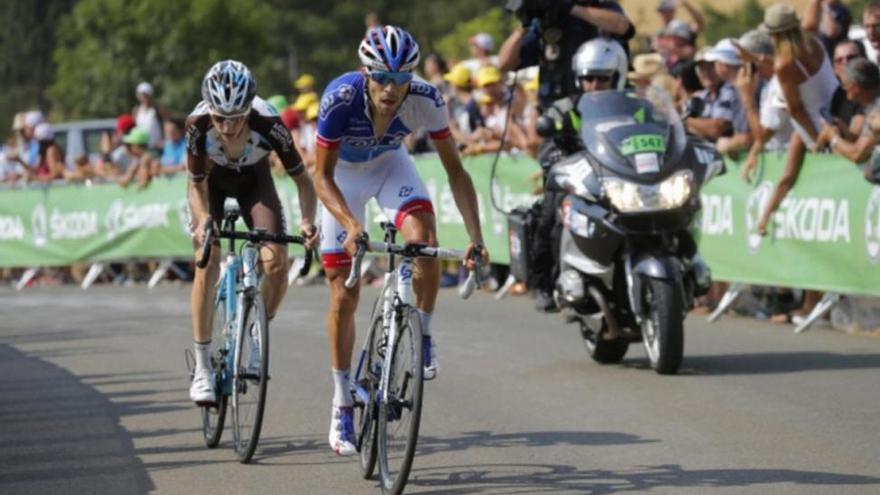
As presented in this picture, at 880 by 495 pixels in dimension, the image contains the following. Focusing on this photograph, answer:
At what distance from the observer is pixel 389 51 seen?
8703 mm

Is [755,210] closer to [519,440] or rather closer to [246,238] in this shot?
[519,440]

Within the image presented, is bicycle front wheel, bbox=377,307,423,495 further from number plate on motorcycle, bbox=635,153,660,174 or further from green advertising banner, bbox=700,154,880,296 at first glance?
green advertising banner, bbox=700,154,880,296

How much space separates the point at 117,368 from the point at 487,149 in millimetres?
6687

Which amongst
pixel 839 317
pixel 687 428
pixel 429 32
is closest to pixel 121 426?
pixel 687 428

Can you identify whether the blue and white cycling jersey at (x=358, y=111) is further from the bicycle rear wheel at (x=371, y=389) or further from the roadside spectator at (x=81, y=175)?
the roadside spectator at (x=81, y=175)

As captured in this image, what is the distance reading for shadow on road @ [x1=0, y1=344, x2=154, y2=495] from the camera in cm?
914

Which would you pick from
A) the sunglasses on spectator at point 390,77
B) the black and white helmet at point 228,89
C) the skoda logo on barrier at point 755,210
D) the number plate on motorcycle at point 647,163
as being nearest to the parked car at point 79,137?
the skoda logo on barrier at point 755,210

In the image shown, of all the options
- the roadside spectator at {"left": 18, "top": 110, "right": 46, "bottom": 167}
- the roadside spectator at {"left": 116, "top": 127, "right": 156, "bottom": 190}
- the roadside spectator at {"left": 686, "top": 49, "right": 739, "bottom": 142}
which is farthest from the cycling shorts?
the roadside spectator at {"left": 18, "top": 110, "right": 46, "bottom": 167}

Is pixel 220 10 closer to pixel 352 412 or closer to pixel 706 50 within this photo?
pixel 706 50

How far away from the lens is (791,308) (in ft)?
51.9

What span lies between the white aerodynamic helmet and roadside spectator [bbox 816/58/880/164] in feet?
19.9

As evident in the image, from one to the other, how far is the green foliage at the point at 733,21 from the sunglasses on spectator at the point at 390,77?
32.5 m

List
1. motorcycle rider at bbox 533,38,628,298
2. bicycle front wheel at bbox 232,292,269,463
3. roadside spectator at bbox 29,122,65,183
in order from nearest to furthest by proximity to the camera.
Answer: bicycle front wheel at bbox 232,292,269,463 < motorcycle rider at bbox 533,38,628,298 < roadside spectator at bbox 29,122,65,183

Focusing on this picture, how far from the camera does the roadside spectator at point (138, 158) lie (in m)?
25.3
